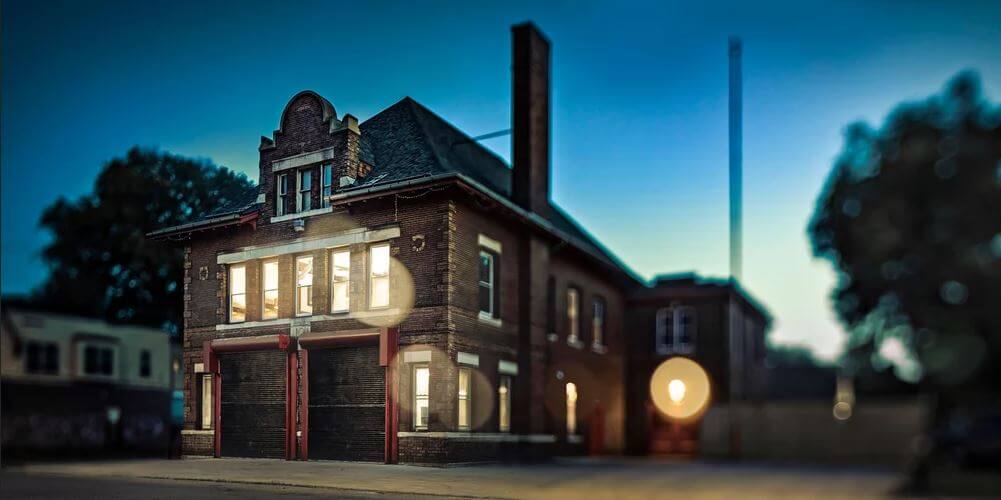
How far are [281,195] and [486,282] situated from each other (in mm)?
6677

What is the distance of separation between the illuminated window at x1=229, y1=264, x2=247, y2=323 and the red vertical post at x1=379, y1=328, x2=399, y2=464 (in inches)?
123

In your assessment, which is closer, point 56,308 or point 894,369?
point 894,369

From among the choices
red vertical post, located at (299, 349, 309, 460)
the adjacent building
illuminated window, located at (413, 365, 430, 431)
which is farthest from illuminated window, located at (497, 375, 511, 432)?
the adjacent building

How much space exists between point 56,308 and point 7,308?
3.29 feet

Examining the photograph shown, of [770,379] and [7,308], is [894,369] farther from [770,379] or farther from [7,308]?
[7,308]

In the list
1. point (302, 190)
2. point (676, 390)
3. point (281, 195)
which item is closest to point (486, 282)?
point (302, 190)

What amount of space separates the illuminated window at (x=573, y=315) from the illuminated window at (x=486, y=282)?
6.25 metres

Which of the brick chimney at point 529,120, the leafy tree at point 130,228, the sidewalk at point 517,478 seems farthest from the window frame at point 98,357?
the brick chimney at point 529,120

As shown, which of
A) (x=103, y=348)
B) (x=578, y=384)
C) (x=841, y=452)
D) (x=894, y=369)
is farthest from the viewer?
(x=578, y=384)

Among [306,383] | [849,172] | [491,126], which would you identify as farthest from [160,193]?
[849,172]

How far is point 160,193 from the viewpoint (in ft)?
57.2

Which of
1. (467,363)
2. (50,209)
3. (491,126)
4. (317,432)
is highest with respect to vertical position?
(491,126)

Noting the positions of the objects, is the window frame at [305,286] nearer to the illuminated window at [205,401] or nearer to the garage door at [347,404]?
the garage door at [347,404]

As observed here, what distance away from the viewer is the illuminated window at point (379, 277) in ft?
66.8
